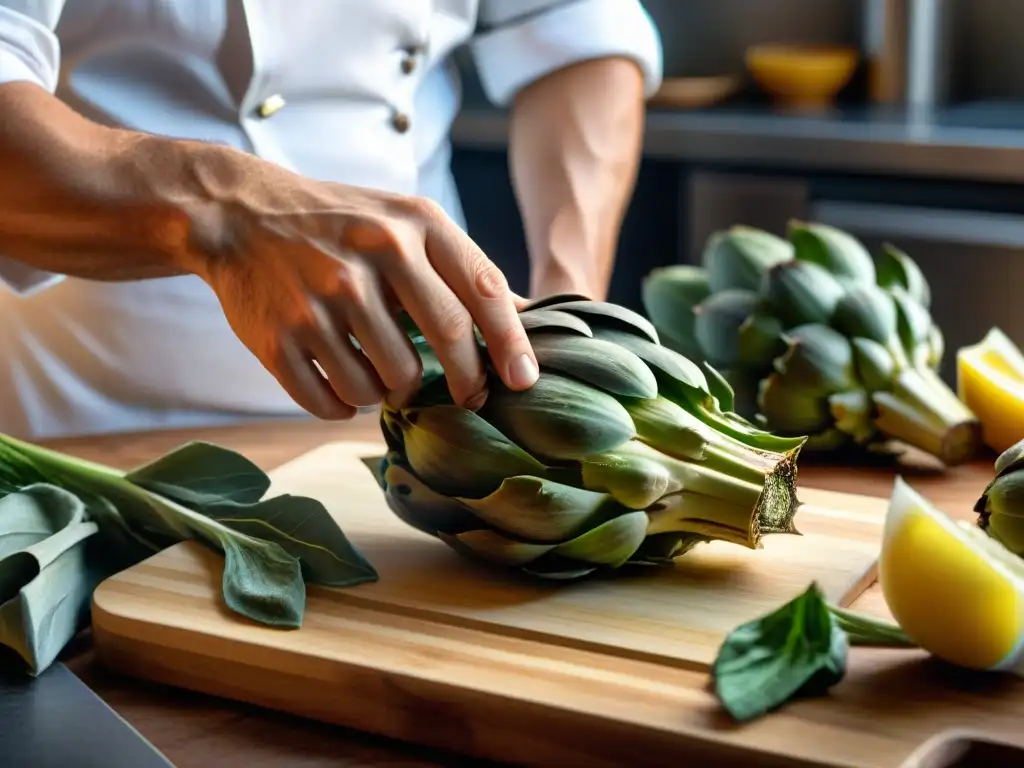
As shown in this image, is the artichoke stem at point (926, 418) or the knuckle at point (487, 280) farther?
the artichoke stem at point (926, 418)

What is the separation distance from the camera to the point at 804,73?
8.04 ft

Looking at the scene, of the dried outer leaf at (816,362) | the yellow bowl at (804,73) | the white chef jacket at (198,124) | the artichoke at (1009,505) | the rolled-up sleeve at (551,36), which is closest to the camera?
the artichoke at (1009,505)

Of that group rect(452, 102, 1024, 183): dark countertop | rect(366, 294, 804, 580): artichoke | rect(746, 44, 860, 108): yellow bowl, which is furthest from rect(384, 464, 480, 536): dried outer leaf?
rect(746, 44, 860, 108): yellow bowl

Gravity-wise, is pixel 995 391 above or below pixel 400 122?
below

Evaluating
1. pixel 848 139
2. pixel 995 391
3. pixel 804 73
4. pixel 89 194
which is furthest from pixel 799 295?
pixel 804 73

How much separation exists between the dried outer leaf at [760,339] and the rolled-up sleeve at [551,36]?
0.57 m

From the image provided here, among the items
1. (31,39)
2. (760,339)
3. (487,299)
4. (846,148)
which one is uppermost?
(31,39)

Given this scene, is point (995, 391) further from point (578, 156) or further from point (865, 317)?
point (578, 156)

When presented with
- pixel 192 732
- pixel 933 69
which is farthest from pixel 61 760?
pixel 933 69

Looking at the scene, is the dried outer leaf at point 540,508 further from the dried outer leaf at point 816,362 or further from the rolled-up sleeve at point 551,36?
the rolled-up sleeve at point 551,36

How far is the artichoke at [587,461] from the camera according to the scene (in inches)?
32.3

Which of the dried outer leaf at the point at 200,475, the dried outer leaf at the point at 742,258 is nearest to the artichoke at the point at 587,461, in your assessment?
the dried outer leaf at the point at 200,475

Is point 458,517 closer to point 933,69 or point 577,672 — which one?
point 577,672

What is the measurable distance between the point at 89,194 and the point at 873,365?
562 millimetres
